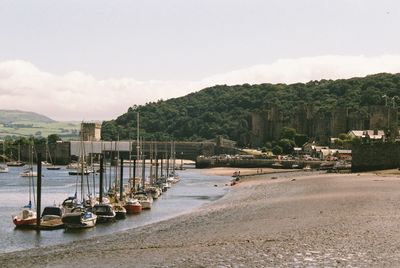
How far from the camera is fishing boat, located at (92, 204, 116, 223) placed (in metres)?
49.5

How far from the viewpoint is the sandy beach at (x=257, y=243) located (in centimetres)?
2677

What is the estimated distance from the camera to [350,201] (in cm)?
4872

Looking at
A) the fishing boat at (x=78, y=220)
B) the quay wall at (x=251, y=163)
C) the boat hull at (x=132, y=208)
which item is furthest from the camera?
the quay wall at (x=251, y=163)

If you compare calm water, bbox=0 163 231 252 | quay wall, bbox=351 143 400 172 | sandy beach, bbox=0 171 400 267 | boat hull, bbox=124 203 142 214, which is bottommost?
calm water, bbox=0 163 231 252

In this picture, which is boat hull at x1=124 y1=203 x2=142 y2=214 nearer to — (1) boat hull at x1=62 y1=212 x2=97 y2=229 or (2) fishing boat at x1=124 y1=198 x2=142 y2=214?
(2) fishing boat at x1=124 y1=198 x2=142 y2=214

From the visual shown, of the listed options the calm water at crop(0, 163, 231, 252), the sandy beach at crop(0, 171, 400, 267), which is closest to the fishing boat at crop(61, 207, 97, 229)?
the calm water at crop(0, 163, 231, 252)

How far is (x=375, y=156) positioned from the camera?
102m

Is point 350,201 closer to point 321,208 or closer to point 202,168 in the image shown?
point 321,208

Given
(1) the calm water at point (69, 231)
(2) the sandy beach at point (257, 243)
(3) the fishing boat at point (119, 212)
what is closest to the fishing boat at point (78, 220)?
(1) the calm water at point (69, 231)

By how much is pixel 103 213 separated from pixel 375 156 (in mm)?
60543

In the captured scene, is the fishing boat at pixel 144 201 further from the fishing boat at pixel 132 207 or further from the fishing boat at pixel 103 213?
the fishing boat at pixel 103 213

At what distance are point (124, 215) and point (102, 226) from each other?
6391 mm

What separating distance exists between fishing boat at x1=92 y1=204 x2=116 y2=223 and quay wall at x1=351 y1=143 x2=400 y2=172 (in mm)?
58263

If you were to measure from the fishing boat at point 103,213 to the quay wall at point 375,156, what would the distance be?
2294 inches
